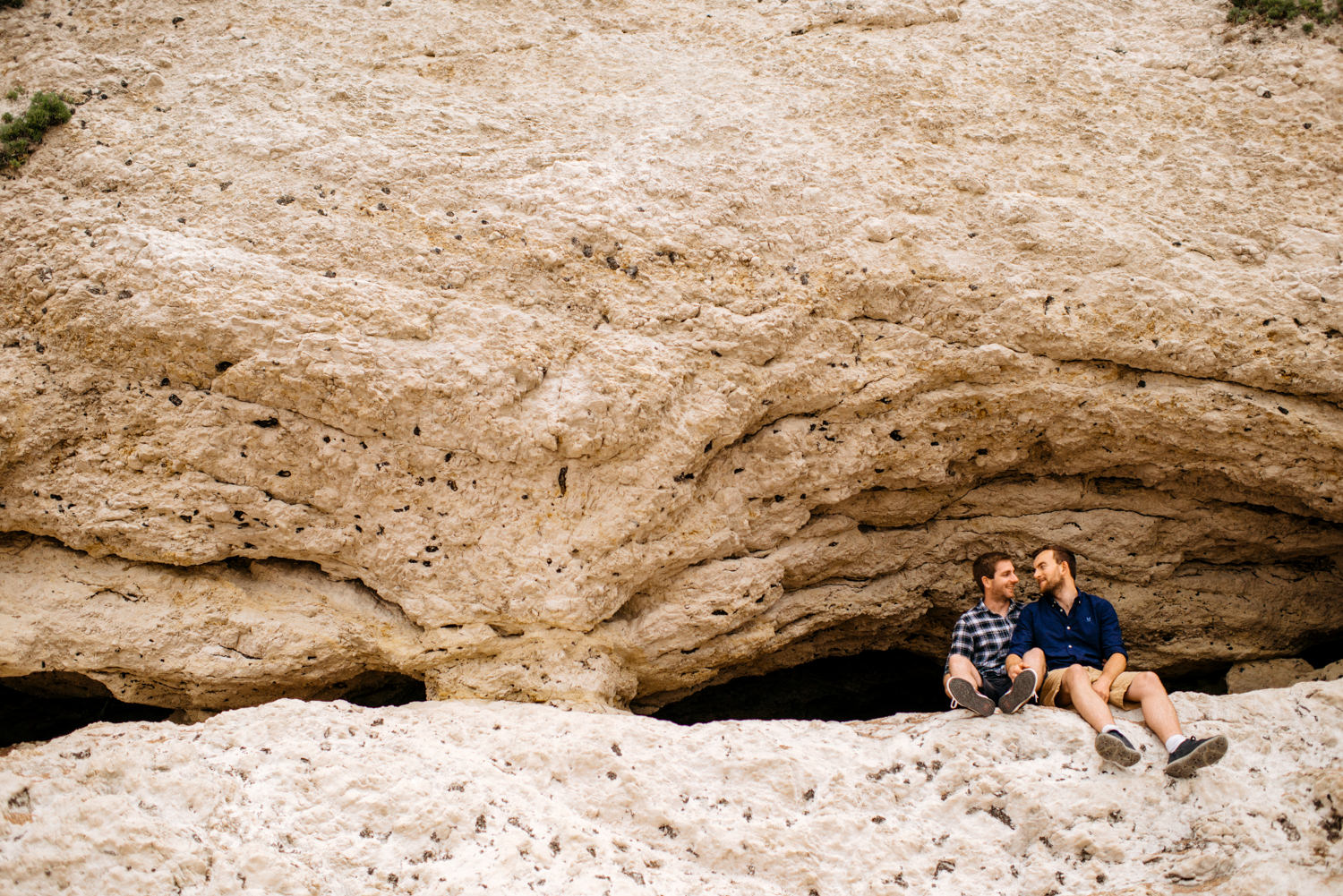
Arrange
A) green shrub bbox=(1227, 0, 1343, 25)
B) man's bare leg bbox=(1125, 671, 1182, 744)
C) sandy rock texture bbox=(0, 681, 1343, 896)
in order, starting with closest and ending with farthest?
sandy rock texture bbox=(0, 681, 1343, 896) → man's bare leg bbox=(1125, 671, 1182, 744) → green shrub bbox=(1227, 0, 1343, 25)

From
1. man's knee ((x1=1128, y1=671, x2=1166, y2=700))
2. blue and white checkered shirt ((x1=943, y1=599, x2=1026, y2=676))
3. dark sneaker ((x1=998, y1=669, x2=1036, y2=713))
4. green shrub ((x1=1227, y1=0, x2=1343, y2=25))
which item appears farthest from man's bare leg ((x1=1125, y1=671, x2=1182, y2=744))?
green shrub ((x1=1227, y1=0, x2=1343, y2=25))

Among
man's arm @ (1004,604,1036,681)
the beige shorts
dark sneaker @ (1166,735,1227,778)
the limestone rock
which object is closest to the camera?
dark sneaker @ (1166,735,1227,778)

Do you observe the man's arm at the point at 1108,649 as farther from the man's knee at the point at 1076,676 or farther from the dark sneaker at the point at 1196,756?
the dark sneaker at the point at 1196,756

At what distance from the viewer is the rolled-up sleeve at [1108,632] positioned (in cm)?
362

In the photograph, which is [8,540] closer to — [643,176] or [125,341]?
[125,341]

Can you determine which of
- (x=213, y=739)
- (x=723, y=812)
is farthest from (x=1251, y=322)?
(x=213, y=739)

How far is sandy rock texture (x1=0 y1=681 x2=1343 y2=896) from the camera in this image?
2639 mm

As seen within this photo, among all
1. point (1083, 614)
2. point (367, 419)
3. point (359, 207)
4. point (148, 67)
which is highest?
point (148, 67)

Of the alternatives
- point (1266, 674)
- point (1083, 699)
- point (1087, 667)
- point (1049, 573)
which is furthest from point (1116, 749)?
point (1266, 674)

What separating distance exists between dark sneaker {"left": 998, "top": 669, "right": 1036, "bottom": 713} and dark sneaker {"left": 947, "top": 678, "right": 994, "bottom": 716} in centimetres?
6

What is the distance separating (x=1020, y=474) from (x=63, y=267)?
4.25 meters

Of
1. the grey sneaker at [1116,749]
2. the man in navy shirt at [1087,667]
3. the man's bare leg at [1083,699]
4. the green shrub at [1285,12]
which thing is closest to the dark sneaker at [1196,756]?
the man in navy shirt at [1087,667]

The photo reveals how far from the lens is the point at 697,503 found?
13.0ft

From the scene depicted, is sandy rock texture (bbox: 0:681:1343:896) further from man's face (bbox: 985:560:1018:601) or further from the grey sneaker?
man's face (bbox: 985:560:1018:601)
